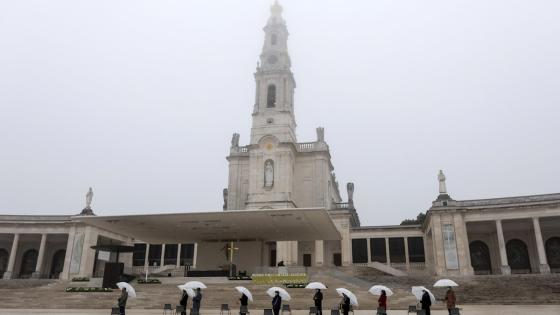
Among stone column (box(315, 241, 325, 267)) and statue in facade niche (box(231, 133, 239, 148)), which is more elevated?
statue in facade niche (box(231, 133, 239, 148))

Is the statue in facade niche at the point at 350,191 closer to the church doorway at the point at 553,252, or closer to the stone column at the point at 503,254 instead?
the stone column at the point at 503,254

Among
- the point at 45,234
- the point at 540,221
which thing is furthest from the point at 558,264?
the point at 45,234

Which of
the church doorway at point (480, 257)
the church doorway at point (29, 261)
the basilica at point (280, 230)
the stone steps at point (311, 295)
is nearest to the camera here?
the stone steps at point (311, 295)

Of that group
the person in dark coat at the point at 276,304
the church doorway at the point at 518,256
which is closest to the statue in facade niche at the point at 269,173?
the church doorway at the point at 518,256

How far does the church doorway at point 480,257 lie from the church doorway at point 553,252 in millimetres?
5578

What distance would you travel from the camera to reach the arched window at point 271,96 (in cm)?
5638

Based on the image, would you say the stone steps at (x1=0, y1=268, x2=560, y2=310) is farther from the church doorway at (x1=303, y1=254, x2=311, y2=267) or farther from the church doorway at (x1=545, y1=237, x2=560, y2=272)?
the church doorway at (x1=303, y1=254, x2=311, y2=267)

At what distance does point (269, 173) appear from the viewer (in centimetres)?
5153

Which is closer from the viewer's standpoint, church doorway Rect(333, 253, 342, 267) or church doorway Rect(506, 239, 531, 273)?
church doorway Rect(506, 239, 531, 273)

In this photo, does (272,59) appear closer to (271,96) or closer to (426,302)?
(271,96)

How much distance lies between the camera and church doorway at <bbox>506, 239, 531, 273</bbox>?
45.3 meters

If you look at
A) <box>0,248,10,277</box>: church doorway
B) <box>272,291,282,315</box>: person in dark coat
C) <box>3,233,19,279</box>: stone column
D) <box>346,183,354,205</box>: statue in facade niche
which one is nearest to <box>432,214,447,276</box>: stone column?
<box>346,183,354,205</box>: statue in facade niche

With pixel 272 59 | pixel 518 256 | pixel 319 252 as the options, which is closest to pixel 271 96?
pixel 272 59

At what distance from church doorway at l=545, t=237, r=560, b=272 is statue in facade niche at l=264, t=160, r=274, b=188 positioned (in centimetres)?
2994
